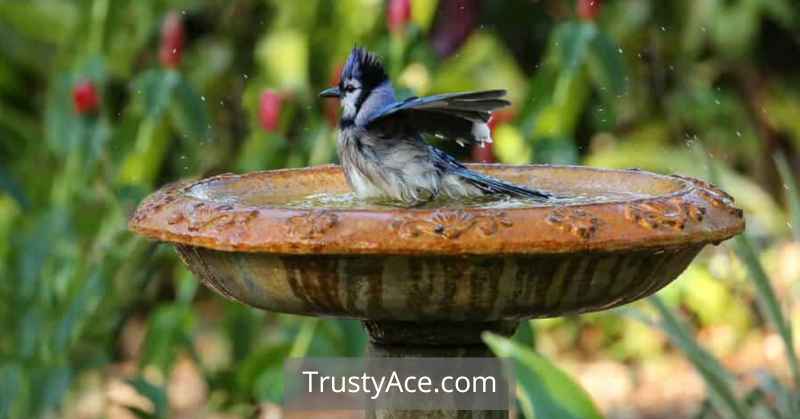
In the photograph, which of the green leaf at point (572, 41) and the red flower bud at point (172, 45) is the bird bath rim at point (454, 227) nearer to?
the green leaf at point (572, 41)

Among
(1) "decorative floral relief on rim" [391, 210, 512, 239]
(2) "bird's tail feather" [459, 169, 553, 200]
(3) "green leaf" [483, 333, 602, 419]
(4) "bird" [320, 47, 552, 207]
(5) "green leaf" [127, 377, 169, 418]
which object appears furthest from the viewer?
(5) "green leaf" [127, 377, 169, 418]

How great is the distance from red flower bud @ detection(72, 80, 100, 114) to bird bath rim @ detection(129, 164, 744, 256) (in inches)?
73.6

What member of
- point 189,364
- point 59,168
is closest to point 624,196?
point 59,168

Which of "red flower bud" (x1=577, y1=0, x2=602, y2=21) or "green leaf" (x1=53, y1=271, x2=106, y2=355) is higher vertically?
"red flower bud" (x1=577, y1=0, x2=602, y2=21)

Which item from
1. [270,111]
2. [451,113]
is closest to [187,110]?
[270,111]

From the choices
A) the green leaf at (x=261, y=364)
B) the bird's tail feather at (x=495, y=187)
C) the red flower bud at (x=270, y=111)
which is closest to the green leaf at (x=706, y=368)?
the bird's tail feather at (x=495, y=187)

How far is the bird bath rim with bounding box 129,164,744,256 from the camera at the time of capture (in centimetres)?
210

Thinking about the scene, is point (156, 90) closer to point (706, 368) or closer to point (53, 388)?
point (53, 388)

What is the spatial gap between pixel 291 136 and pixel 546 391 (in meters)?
2.91

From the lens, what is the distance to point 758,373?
10.8 ft

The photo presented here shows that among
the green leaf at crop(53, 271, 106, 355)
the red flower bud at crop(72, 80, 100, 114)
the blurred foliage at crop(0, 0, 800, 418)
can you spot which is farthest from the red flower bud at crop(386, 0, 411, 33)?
the green leaf at crop(53, 271, 106, 355)

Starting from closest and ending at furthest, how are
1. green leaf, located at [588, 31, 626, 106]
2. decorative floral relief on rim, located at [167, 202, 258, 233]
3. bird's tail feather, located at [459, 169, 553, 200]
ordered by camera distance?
decorative floral relief on rim, located at [167, 202, 258, 233], bird's tail feather, located at [459, 169, 553, 200], green leaf, located at [588, 31, 626, 106]

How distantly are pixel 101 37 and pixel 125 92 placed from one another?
5.54 feet

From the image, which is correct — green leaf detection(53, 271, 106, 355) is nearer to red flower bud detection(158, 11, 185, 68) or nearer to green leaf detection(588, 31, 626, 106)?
red flower bud detection(158, 11, 185, 68)
